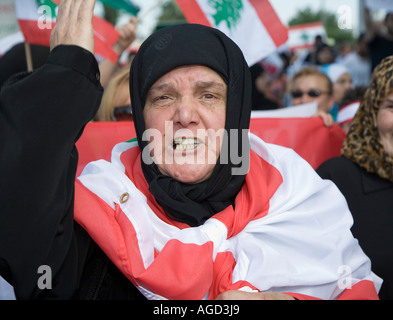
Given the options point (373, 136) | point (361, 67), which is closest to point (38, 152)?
point (373, 136)

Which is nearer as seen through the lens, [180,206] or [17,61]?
[180,206]

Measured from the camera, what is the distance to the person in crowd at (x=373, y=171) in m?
2.27

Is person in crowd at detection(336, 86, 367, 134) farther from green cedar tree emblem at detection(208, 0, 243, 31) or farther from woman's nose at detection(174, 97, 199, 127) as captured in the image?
woman's nose at detection(174, 97, 199, 127)

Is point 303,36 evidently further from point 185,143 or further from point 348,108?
point 185,143

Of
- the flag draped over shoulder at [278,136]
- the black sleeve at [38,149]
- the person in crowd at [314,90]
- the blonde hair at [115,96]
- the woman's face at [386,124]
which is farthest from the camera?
the person in crowd at [314,90]

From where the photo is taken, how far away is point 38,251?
1384 mm

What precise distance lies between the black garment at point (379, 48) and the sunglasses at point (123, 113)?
3.97 meters

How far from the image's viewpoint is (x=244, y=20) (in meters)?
3.41

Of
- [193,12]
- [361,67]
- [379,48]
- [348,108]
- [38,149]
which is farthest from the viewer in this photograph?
[361,67]

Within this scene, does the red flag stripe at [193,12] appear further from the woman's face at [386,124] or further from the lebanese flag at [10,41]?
the lebanese flag at [10,41]

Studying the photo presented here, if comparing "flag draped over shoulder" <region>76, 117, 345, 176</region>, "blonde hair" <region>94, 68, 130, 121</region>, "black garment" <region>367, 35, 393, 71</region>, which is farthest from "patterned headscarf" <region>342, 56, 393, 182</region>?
"black garment" <region>367, 35, 393, 71</region>

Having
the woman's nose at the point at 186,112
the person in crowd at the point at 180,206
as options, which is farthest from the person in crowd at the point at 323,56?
the woman's nose at the point at 186,112

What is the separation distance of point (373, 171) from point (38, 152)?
1.77 meters

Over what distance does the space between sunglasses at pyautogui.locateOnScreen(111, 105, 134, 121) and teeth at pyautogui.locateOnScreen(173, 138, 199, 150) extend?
1.28m
